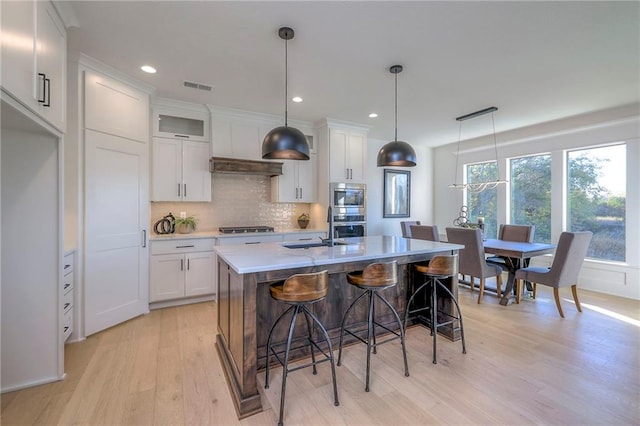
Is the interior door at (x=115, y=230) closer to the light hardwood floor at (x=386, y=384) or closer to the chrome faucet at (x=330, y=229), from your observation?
the light hardwood floor at (x=386, y=384)

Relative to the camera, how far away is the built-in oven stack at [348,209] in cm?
486

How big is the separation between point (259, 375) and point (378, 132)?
4727mm

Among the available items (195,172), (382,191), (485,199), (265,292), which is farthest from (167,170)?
(485,199)

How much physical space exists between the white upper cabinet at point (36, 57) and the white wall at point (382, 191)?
4.58 m

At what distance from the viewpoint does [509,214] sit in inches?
217

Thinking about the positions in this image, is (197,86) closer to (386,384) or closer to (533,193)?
(386,384)

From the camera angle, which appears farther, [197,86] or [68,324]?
[197,86]

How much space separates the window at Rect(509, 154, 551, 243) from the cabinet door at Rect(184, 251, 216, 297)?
5419 mm

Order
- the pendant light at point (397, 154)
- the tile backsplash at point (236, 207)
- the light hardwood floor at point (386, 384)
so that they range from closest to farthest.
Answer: the light hardwood floor at point (386, 384) → the pendant light at point (397, 154) → the tile backsplash at point (236, 207)

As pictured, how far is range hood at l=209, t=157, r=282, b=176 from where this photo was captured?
13.2 feet

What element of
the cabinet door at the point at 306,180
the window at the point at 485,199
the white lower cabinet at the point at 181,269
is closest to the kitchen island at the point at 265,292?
the white lower cabinet at the point at 181,269

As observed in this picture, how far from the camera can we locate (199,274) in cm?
383

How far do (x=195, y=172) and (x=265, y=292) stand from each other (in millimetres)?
2524

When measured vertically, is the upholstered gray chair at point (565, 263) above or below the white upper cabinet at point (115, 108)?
below
